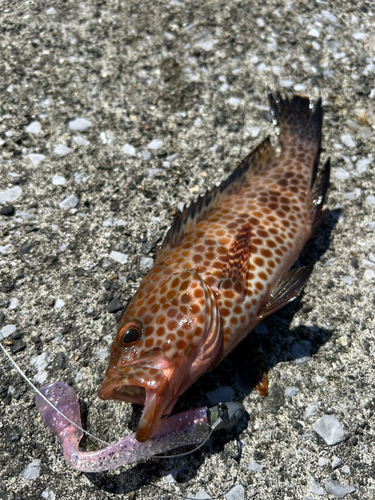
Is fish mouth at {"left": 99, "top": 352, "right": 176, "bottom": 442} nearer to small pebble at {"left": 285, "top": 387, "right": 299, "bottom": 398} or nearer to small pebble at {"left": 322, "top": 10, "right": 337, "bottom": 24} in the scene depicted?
small pebble at {"left": 285, "top": 387, "right": 299, "bottom": 398}

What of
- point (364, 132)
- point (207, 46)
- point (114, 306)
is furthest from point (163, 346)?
point (207, 46)

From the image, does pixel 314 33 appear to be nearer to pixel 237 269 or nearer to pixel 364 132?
pixel 364 132

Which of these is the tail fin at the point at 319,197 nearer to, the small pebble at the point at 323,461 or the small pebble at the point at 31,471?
the small pebble at the point at 323,461

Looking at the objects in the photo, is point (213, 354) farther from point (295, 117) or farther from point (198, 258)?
point (295, 117)

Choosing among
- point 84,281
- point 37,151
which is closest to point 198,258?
point 84,281

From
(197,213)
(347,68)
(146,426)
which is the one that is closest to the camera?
(146,426)

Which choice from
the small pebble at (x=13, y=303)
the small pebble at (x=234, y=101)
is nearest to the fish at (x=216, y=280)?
the small pebble at (x=234, y=101)

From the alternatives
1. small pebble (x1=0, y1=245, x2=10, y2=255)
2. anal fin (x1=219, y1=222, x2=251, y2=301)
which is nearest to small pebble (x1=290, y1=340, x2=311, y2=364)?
anal fin (x1=219, y1=222, x2=251, y2=301)
